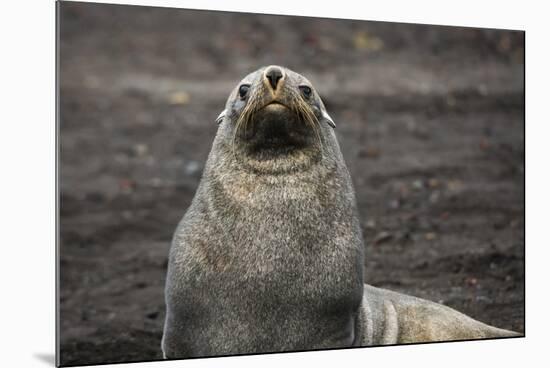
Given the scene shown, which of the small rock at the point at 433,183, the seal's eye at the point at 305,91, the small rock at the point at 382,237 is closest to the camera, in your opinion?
the seal's eye at the point at 305,91

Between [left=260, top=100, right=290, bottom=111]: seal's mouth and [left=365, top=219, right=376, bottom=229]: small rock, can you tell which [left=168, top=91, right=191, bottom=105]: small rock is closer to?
[left=365, top=219, right=376, bottom=229]: small rock

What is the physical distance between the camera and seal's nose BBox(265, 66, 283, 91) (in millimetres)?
5527

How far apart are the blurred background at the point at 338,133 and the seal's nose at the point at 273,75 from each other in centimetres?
210

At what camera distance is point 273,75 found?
5531 millimetres

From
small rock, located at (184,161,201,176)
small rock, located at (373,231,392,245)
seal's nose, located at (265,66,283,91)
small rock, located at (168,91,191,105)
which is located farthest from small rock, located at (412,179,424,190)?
seal's nose, located at (265,66,283,91)

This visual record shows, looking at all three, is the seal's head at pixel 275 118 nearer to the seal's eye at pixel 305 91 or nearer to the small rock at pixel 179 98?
the seal's eye at pixel 305 91

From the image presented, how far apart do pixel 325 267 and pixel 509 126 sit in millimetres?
3598

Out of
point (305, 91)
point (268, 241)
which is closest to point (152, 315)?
point (268, 241)

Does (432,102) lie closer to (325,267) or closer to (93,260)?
(93,260)

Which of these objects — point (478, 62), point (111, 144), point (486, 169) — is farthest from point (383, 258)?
point (111, 144)

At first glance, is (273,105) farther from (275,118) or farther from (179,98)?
(179,98)

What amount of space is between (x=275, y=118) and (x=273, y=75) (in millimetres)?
282

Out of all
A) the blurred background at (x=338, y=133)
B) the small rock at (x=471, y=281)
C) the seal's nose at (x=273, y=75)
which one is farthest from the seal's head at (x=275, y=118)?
the small rock at (x=471, y=281)

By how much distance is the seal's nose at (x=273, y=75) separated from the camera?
18.1ft
